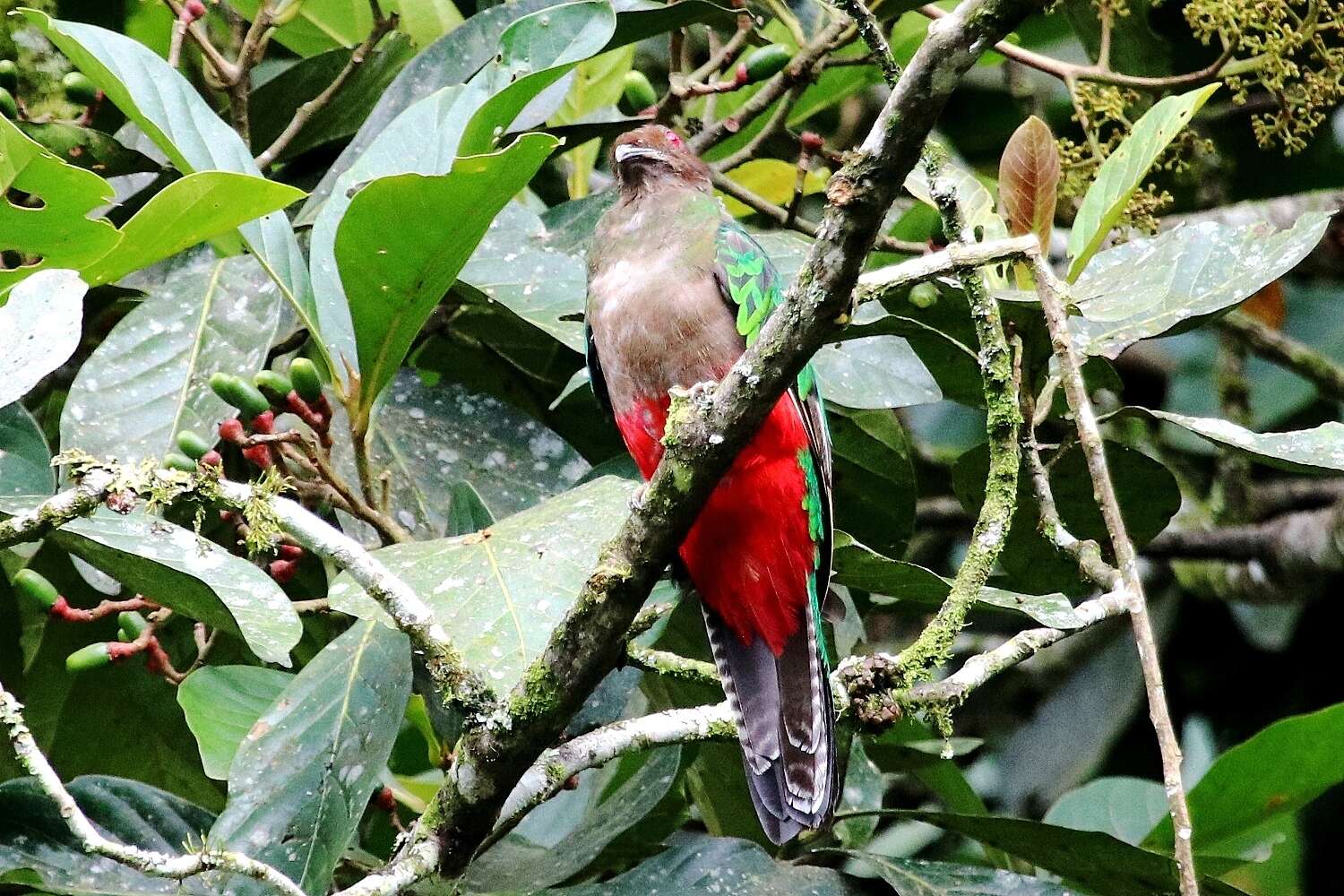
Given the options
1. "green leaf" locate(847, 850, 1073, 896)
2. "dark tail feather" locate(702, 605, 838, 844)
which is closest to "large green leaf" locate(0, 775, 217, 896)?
"dark tail feather" locate(702, 605, 838, 844)

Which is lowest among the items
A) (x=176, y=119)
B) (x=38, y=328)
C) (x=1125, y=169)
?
(x=1125, y=169)

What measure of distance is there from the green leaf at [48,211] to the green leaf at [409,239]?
39cm

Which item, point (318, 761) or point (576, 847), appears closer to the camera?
point (318, 761)

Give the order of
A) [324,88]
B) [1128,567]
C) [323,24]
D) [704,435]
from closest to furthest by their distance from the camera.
Result: 1. [704,435]
2. [1128,567]
3. [324,88]
4. [323,24]

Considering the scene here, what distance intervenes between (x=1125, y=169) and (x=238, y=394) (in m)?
1.55

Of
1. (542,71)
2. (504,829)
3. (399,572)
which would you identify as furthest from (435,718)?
(542,71)

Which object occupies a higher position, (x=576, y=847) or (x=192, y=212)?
(x=192, y=212)

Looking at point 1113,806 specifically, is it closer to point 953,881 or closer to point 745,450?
point 953,881

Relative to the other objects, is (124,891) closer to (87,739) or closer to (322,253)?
(87,739)

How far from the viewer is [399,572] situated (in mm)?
2154

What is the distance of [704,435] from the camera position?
6.03 feet

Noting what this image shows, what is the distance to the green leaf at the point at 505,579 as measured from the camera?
2062 millimetres

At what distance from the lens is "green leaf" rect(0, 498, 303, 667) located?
1985 millimetres

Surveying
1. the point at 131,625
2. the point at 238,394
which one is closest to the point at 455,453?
the point at 238,394
